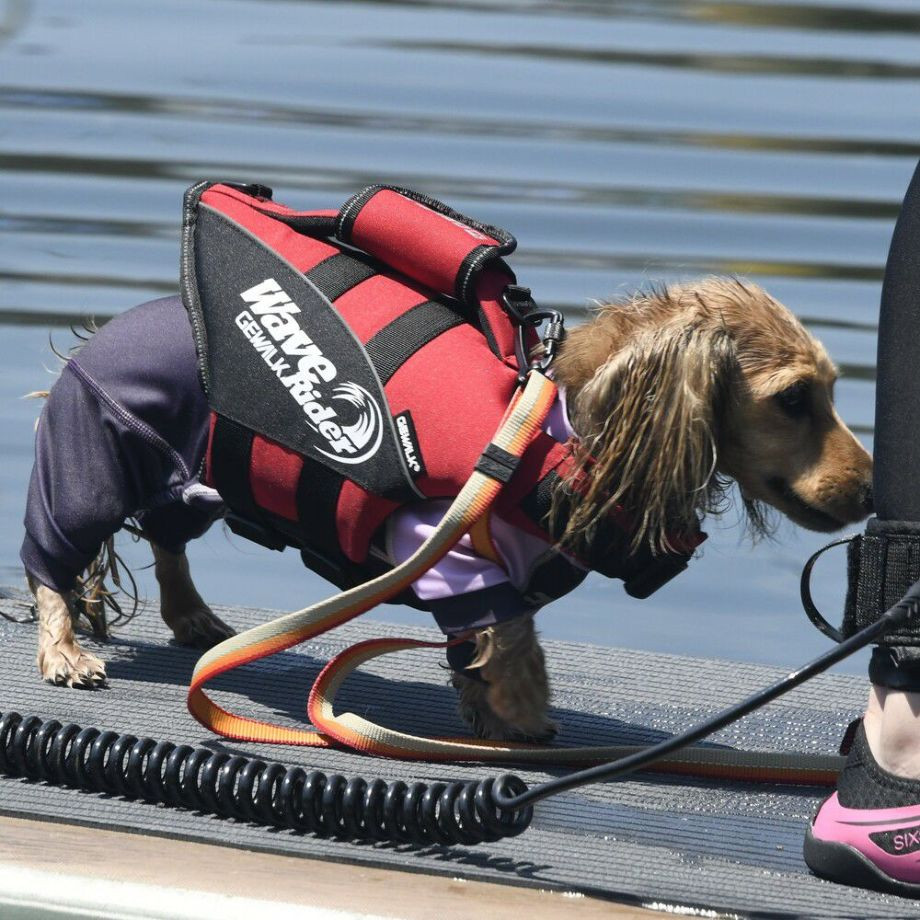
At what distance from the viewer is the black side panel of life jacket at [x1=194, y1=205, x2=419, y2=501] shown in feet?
11.0

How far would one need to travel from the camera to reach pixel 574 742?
3570 mm

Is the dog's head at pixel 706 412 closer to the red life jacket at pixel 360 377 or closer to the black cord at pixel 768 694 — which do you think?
the red life jacket at pixel 360 377

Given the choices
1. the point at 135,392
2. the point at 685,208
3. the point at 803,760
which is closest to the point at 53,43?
the point at 685,208

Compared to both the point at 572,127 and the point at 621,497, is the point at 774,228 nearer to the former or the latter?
the point at 572,127

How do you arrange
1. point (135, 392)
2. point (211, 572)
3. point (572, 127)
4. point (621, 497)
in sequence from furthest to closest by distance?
point (572, 127)
point (211, 572)
point (135, 392)
point (621, 497)

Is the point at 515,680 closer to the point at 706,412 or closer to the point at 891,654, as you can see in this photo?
the point at 706,412

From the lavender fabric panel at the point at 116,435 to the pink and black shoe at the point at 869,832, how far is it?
1.46m

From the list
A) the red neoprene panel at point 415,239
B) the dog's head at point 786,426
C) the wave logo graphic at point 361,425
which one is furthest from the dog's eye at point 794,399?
the wave logo graphic at point 361,425

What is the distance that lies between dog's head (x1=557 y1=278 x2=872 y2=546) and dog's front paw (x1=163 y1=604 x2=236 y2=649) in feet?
3.65

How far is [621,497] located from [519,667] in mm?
431

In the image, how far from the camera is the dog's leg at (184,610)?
13.3ft

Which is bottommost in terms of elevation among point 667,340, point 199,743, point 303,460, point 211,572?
point 211,572

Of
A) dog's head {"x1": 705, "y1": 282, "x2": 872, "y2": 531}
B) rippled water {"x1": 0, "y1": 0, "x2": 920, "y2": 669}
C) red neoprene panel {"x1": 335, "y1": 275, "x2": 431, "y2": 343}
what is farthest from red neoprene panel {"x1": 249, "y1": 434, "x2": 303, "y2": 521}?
rippled water {"x1": 0, "y1": 0, "x2": 920, "y2": 669}

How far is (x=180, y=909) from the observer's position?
256 centimetres
